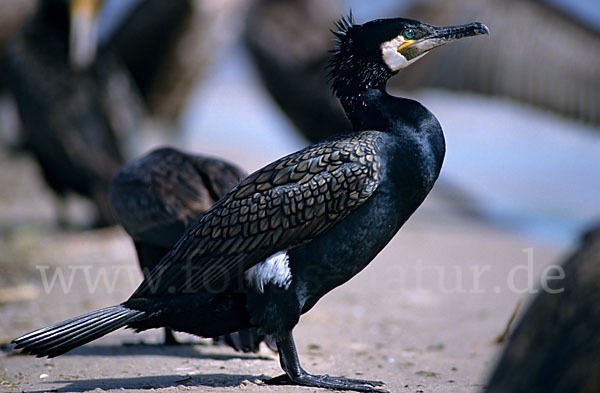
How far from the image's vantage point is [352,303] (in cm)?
567

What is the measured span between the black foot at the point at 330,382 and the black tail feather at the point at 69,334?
683 mm

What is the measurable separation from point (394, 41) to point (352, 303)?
2.56 metres

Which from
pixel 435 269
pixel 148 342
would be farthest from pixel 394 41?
pixel 435 269

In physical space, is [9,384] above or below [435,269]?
above

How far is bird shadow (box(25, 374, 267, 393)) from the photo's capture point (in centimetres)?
346

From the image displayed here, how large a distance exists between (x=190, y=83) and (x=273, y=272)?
693 cm

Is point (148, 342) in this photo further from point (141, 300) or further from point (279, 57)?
point (279, 57)

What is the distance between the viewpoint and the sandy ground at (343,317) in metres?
3.74

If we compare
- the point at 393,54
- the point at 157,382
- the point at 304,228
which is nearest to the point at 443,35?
the point at 393,54

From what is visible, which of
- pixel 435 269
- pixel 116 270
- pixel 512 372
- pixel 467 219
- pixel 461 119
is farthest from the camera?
pixel 461 119

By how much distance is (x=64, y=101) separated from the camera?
25.9 ft

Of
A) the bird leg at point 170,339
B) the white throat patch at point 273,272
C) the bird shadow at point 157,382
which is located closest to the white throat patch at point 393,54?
the white throat patch at point 273,272

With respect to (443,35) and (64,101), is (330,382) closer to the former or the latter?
(443,35)

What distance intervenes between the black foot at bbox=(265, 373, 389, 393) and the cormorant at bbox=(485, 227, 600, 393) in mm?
1028
